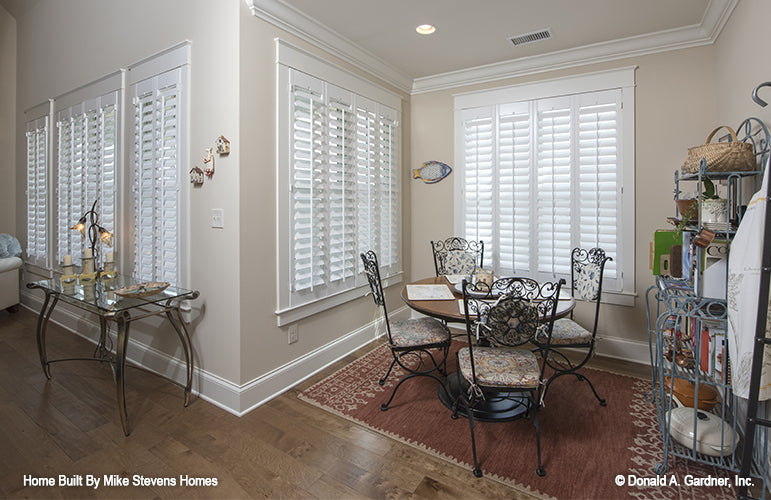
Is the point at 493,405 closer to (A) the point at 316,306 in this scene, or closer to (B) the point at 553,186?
(A) the point at 316,306

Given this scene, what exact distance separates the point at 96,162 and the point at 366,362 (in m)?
3.09

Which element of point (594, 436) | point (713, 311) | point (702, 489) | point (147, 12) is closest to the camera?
point (702, 489)

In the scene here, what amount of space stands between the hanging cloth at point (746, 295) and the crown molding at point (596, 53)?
183cm

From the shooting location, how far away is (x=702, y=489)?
179 cm

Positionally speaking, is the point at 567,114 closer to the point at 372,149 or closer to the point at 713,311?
the point at 372,149

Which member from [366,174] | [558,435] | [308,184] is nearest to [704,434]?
[558,435]

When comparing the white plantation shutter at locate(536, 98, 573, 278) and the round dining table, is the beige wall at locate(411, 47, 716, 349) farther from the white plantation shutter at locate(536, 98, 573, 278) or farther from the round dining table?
the round dining table

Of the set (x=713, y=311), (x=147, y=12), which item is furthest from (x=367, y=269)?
(x=147, y=12)

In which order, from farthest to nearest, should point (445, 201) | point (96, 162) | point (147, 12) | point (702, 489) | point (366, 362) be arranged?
point (445, 201)
point (96, 162)
point (366, 362)
point (147, 12)
point (702, 489)

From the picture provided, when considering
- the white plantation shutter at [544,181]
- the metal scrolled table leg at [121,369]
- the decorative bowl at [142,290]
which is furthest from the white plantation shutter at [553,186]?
the metal scrolled table leg at [121,369]

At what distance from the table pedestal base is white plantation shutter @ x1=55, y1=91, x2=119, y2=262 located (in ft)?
10.5

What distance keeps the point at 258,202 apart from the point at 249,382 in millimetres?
1207

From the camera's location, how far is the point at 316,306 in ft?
10.0

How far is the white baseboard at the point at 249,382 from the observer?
252 centimetres
